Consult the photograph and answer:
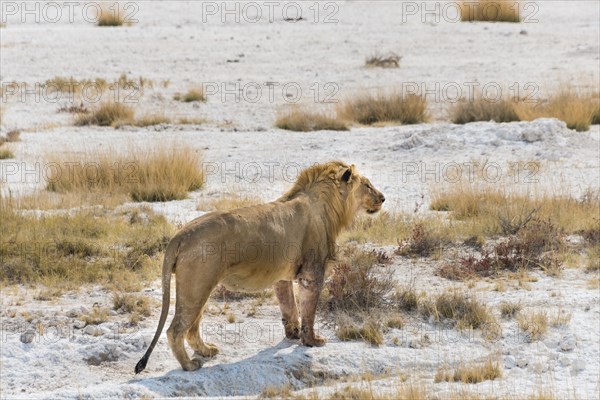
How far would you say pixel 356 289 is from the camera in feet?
34.4

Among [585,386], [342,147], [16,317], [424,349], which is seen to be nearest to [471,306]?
[424,349]

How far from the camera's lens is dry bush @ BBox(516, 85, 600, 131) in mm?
18000

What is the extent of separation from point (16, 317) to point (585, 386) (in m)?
5.07

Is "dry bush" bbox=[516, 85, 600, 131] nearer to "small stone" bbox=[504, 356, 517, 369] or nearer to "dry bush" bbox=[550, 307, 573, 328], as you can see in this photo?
"dry bush" bbox=[550, 307, 573, 328]

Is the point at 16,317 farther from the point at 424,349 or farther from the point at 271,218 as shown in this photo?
the point at 424,349

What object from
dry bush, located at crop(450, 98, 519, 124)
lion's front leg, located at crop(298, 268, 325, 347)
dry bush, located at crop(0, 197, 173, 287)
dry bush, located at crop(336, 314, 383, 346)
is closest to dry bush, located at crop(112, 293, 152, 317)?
dry bush, located at crop(0, 197, 173, 287)

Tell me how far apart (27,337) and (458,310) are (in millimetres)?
3887

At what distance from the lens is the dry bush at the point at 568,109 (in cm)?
1800

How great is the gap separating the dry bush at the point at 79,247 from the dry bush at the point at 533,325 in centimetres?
370

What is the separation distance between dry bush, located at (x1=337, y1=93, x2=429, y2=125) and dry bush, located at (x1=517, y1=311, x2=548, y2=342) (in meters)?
9.35

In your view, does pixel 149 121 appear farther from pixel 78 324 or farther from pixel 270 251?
pixel 270 251

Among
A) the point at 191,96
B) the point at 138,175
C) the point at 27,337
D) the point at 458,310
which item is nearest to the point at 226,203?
the point at 138,175

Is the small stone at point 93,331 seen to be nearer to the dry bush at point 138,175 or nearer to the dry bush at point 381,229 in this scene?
the dry bush at point 381,229

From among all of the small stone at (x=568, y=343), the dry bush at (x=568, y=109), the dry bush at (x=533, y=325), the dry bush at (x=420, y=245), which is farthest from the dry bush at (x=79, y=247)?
the dry bush at (x=568, y=109)
